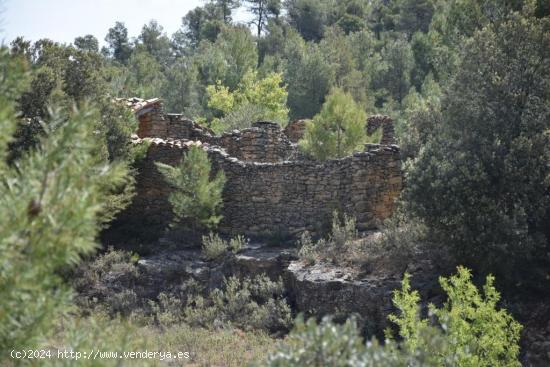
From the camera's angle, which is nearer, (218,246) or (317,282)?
(317,282)

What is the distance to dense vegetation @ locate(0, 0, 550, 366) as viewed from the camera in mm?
3238

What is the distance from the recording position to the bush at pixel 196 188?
13.0 meters

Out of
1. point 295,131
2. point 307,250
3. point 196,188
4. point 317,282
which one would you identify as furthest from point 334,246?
point 295,131

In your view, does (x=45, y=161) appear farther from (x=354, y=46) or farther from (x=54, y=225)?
(x=354, y=46)

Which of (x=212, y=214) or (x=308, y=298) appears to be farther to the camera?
(x=212, y=214)

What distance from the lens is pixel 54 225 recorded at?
3107 mm

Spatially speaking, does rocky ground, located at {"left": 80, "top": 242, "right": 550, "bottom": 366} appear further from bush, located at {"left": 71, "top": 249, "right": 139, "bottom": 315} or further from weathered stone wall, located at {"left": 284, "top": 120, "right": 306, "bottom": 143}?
weathered stone wall, located at {"left": 284, "top": 120, "right": 306, "bottom": 143}

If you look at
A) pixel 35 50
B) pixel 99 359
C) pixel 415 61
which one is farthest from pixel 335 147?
pixel 415 61

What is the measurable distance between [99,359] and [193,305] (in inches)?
326

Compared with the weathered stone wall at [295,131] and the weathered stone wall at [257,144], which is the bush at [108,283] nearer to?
the weathered stone wall at [257,144]

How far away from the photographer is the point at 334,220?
40.2 feet

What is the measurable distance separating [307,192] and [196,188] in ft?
7.19

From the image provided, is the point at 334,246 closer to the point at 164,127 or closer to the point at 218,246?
the point at 218,246

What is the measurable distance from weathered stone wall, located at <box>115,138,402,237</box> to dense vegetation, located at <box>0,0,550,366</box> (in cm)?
48
